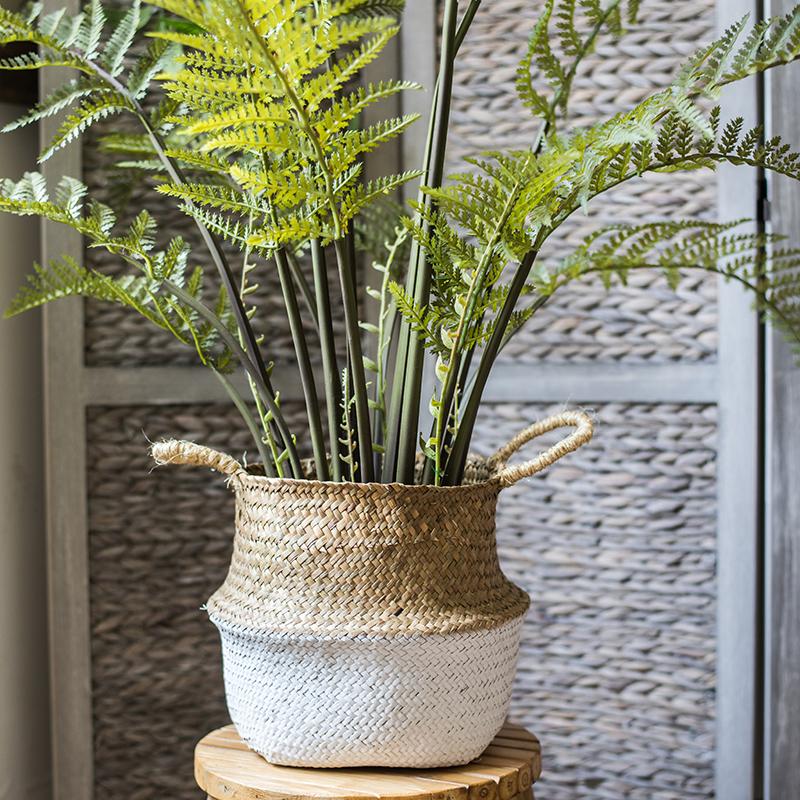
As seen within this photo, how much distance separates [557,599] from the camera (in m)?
1.15

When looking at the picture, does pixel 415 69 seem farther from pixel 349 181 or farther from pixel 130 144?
pixel 349 181

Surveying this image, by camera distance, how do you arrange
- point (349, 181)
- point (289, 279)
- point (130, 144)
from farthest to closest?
point (130, 144)
point (289, 279)
point (349, 181)

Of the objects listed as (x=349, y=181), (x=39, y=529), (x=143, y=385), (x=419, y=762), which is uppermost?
(x=349, y=181)

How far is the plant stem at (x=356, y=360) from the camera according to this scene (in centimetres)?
72

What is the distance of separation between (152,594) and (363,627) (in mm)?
533

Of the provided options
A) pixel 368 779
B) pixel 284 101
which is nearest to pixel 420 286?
pixel 284 101

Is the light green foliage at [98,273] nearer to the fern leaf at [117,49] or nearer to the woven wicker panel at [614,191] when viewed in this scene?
the fern leaf at [117,49]

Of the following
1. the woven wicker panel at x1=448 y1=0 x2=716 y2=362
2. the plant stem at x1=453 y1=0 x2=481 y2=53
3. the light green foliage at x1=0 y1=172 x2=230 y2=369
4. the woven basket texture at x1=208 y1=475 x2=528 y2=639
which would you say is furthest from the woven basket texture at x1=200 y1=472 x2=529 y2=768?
the woven wicker panel at x1=448 y1=0 x2=716 y2=362

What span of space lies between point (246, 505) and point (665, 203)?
2.14ft

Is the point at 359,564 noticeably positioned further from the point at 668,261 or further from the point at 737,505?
the point at 737,505

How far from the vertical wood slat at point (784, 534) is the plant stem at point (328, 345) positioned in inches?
22.9

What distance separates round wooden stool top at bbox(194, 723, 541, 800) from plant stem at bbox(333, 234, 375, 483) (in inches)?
9.3

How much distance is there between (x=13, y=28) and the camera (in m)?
0.73

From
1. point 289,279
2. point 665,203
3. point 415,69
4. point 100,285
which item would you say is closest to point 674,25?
point 665,203
